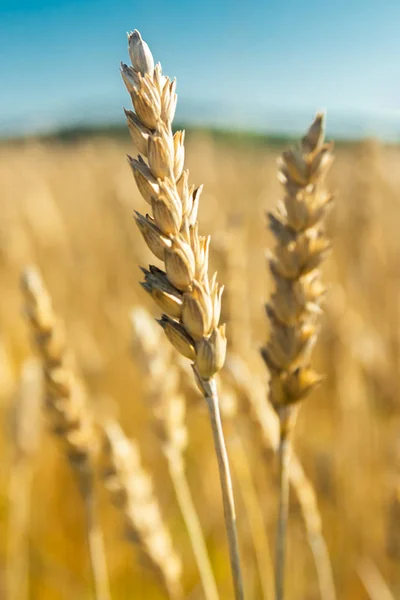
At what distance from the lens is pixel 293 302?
522 millimetres

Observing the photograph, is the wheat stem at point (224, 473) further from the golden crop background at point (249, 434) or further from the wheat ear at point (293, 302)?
the golden crop background at point (249, 434)

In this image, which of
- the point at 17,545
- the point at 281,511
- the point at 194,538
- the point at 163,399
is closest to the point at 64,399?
the point at 163,399

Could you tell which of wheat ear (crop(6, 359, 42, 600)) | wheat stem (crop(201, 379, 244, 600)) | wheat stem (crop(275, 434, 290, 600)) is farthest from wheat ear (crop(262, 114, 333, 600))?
wheat ear (crop(6, 359, 42, 600))

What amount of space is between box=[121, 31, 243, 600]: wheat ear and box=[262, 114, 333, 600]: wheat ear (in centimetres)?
13

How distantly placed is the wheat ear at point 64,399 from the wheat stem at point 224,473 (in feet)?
1.42

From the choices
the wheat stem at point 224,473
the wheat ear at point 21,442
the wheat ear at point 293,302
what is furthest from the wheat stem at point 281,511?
the wheat ear at point 21,442

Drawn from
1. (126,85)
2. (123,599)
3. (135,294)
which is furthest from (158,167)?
(135,294)

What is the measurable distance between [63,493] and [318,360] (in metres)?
1.13

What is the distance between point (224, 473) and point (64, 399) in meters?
0.49

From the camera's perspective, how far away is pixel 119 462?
0.84m

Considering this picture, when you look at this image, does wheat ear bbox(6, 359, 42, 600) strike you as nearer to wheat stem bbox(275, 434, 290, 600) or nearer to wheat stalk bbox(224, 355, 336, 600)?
wheat stalk bbox(224, 355, 336, 600)

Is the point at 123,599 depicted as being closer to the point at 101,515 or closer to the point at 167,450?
the point at 101,515

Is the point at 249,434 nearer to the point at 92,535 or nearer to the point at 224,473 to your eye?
the point at 92,535

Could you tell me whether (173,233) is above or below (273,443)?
above
